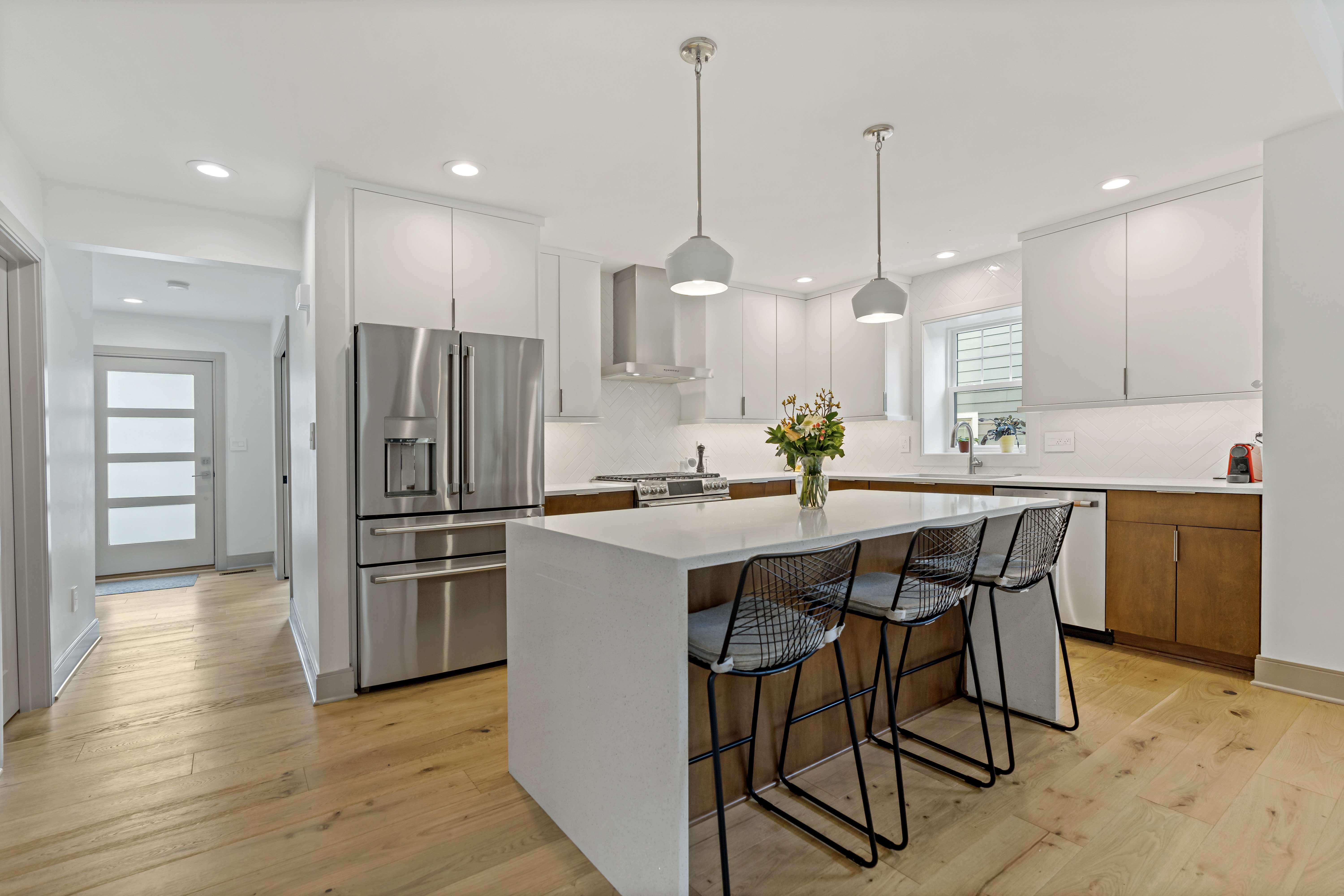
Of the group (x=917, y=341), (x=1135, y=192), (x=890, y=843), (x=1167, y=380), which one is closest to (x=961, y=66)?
(x=1135, y=192)

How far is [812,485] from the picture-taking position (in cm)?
254

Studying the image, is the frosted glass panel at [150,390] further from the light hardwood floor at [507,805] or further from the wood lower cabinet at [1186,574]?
the wood lower cabinet at [1186,574]

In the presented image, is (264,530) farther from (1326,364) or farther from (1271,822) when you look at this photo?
(1326,364)

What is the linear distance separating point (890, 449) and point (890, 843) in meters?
3.86

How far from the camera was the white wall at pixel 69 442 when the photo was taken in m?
3.05

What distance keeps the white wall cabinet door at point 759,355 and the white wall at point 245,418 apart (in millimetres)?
4297

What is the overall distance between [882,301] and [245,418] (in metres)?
5.97

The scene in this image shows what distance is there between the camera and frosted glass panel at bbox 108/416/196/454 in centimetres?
570

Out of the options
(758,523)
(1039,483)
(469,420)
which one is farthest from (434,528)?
(1039,483)

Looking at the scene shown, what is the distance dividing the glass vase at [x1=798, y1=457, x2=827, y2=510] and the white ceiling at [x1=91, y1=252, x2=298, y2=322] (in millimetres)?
3073

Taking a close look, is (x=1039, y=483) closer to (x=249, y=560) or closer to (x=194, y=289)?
(x=194, y=289)

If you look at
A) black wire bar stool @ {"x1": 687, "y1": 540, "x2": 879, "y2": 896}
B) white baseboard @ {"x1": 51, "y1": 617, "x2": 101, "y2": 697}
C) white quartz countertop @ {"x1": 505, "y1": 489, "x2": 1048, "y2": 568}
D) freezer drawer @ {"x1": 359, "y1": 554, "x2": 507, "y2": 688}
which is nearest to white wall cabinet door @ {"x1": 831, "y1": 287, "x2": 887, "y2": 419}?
white quartz countertop @ {"x1": 505, "y1": 489, "x2": 1048, "y2": 568}

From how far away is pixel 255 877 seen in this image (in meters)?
1.74

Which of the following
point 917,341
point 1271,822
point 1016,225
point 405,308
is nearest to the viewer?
point 1271,822
